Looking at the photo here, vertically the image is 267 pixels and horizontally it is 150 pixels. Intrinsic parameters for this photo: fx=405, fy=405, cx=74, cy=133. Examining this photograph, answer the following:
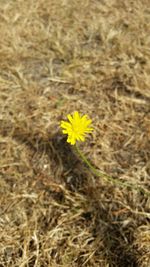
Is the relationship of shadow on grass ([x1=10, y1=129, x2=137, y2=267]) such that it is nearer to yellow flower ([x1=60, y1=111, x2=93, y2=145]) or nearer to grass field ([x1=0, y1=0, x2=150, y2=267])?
grass field ([x1=0, y1=0, x2=150, y2=267])

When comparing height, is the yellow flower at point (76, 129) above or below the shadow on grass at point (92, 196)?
above

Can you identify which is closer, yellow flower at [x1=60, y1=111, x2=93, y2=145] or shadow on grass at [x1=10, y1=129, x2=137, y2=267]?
yellow flower at [x1=60, y1=111, x2=93, y2=145]

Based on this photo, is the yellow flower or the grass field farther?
the grass field

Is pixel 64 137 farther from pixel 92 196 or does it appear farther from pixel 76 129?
pixel 76 129

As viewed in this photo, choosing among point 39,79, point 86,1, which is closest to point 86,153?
point 39,79

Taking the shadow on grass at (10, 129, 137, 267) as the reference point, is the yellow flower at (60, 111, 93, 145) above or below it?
above

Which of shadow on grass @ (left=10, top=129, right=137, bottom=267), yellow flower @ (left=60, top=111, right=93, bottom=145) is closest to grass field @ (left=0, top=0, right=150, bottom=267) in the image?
shadow on grass @ (left=10, top=129, right=137, bottom=267)

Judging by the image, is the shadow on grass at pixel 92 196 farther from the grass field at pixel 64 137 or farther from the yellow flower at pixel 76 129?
the yellow flower at pixel 76 129

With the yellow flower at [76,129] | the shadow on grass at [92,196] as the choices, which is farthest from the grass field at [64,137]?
the yellow flower at [76,129]
